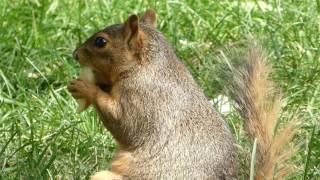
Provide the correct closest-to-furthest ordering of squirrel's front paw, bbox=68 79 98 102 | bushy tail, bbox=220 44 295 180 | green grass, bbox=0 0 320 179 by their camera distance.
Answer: bushy tail, bbox=220 44 295 180 < squirrel's front paw, bbox=68 79 98 102 < green grass, bbox=0 0 320 179

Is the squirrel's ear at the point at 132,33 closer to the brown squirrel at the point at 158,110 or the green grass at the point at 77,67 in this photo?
the brown squirrel at the point at 158,110

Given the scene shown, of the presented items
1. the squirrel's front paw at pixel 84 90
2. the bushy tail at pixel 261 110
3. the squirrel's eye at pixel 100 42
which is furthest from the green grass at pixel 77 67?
the squirrel's eye at pixel 100 42

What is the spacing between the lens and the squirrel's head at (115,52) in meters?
3.23

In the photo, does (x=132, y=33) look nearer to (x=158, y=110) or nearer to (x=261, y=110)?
(x=158, y=110)

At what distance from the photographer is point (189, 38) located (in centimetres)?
464

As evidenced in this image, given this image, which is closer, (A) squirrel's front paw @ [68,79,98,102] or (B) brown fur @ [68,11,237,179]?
(B) brown fur @ [68,11,237,179]

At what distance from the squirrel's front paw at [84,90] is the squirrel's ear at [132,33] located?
0.18 metres

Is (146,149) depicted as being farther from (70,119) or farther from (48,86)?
(48,86)

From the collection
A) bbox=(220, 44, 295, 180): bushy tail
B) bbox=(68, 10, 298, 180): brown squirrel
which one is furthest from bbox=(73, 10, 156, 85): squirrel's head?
bbox=(220, 44, 295, 180): bushy tail

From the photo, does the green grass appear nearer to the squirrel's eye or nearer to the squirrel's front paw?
the squirrel's front paw

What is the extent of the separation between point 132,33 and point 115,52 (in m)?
0.08

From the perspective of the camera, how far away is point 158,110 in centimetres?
315

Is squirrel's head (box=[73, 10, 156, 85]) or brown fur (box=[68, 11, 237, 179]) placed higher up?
squirrel's head (box=[73, 10, 156, 85])

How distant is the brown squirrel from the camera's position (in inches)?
120
